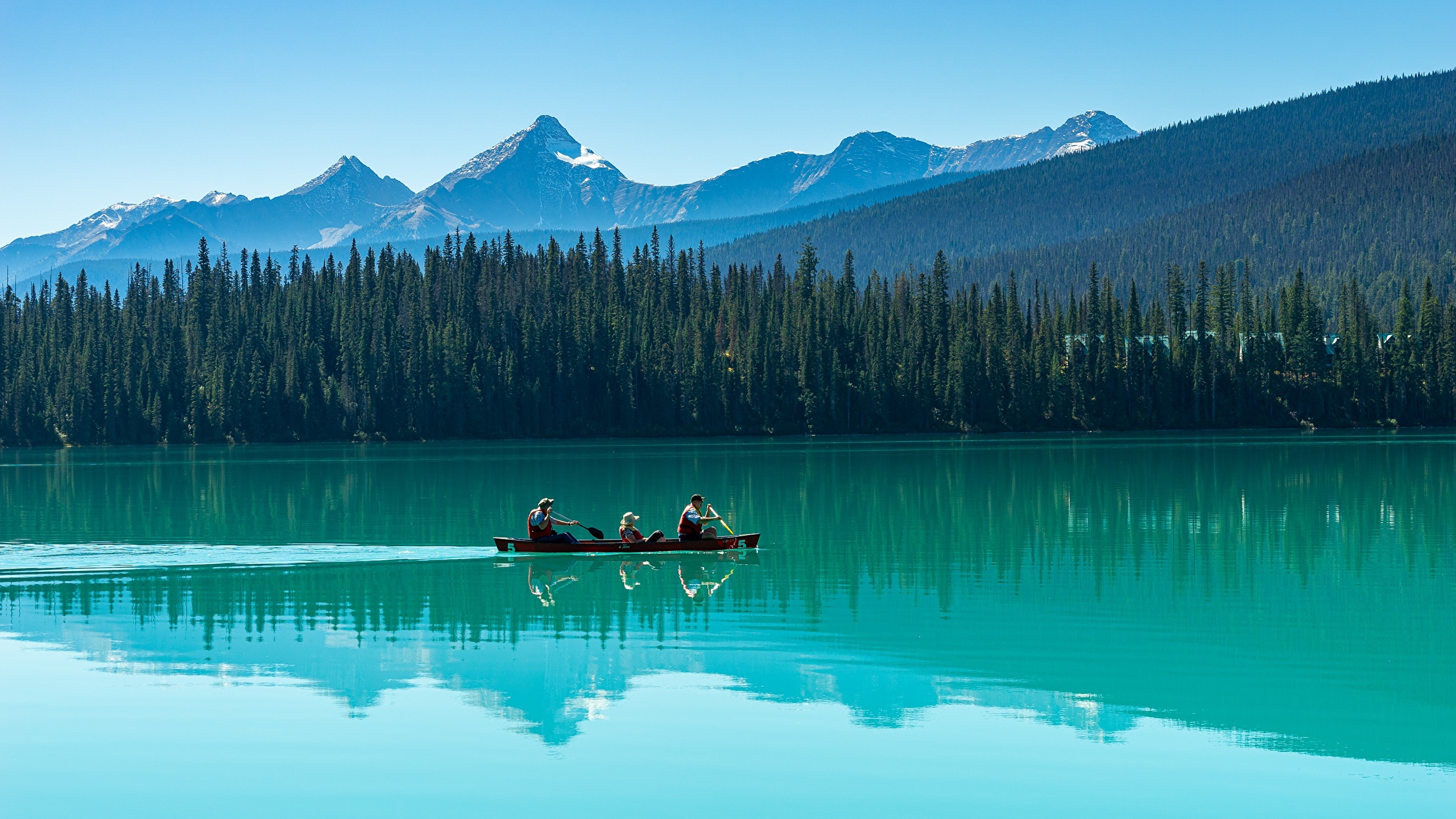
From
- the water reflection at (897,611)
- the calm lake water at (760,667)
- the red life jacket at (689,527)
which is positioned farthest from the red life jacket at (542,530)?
the red life jacket at (689,527)

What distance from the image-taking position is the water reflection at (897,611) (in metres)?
19.6

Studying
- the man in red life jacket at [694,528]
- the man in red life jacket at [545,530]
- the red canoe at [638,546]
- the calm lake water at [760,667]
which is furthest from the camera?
the man in red life jacket at [694,528]

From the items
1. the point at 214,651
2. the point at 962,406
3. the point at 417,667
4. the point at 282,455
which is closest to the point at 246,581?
the point at 214,651

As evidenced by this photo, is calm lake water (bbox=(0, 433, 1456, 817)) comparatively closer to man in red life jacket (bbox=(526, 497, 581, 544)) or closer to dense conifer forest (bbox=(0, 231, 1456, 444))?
man in red life jacket (bbox=(526, 497, 581, 544))

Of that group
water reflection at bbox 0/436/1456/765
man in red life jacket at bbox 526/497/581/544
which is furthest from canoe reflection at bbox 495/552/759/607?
man in red life jacket at bbox 526/497/581/544

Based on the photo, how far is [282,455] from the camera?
124 meters

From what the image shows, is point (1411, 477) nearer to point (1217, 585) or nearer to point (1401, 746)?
point (1217, 585)

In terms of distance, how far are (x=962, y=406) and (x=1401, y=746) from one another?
141 m

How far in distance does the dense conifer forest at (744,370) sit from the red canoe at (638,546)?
121 meters

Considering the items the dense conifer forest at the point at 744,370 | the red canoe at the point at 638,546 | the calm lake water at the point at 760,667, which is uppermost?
the dense conifer forest at the point at 744,370

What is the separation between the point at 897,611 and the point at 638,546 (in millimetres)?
12228

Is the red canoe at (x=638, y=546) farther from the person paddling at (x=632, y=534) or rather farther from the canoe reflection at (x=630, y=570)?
the canoe reflection at (x=630, y=570)

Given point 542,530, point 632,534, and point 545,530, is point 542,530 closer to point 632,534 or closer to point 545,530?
point 545,530

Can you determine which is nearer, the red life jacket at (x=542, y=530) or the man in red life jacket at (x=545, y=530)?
the man in red life jacket at (x=545, y=530)
